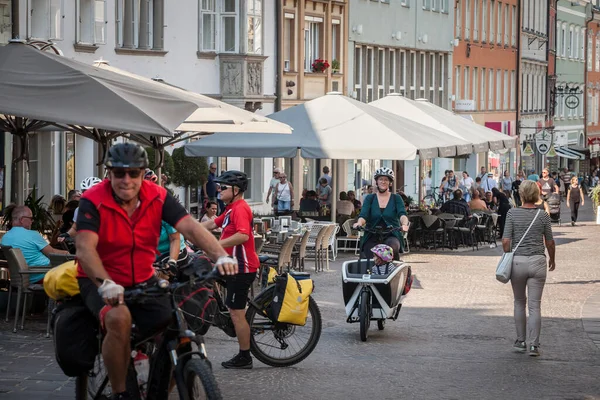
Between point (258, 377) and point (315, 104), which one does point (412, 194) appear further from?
point (258, 377)

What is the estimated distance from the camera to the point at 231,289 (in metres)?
12.1

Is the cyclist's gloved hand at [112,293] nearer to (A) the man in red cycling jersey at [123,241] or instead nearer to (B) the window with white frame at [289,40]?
(A) the man in red cycling jersey at [123,241]

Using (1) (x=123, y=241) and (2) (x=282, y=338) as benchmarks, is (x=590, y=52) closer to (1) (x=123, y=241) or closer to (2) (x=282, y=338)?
(2) (x=282, y=338)

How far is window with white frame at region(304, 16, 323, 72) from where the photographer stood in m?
47.1

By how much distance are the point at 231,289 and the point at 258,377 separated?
2.43 feet

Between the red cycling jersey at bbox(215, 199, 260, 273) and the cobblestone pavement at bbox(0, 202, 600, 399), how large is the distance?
90cm

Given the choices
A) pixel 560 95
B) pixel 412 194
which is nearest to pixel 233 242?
pixel 412 194

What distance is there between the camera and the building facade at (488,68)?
2613 inches

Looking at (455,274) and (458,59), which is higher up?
(458,59)

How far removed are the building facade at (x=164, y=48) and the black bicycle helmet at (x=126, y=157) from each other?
2056cm

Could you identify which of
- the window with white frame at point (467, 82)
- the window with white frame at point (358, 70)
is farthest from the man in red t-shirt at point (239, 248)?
the window with white frame at point (467, 82)

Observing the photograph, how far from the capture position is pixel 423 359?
44.3 feet

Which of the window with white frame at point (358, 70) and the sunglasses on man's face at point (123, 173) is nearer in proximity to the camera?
the sunglasses on man's face at point (123, 173)

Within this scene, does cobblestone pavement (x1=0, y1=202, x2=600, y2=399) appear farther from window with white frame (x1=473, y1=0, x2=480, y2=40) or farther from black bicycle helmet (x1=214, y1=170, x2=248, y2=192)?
window with white frame (x1=473, y1=0, x2=480, y2=40)
